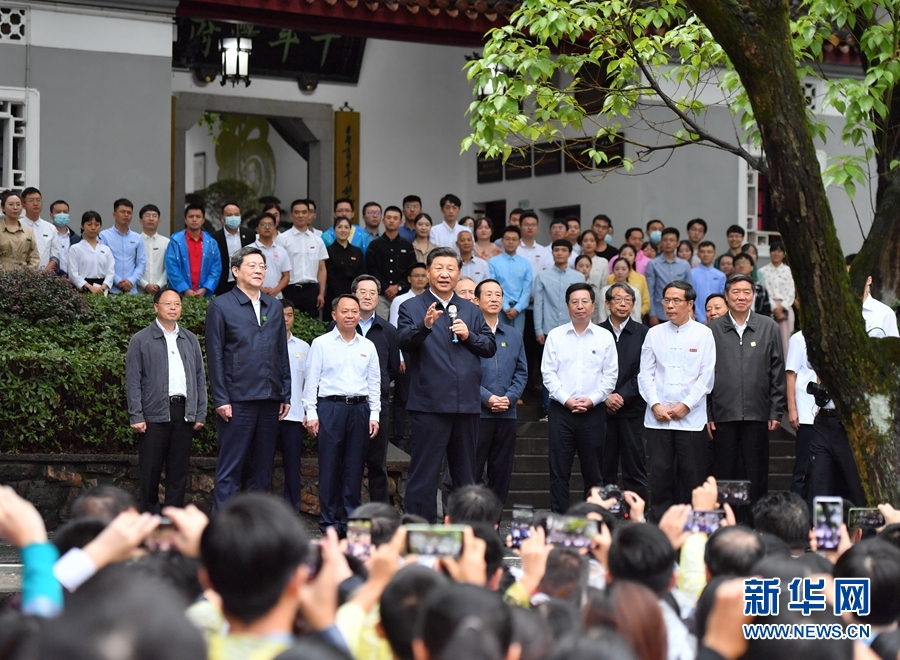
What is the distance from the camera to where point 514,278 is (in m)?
12.6

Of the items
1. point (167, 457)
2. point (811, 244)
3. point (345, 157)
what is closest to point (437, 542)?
point (811, 244)

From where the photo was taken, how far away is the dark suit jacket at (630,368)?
993 cm

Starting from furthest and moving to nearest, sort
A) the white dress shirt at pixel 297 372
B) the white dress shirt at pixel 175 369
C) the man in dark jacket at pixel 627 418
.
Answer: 1. the man in dark jacket at pixel 627 418
2. the white dress shirt at pixel 297 372
3. the white dress shirt at pixel 175 369

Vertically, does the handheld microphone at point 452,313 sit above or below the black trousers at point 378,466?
above

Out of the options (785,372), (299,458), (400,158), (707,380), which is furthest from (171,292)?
(400,158)

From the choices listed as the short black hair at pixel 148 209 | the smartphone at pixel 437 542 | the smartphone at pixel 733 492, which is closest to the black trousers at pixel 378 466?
the smartphone at pixel 733 492

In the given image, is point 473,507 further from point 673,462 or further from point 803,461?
point 803,461

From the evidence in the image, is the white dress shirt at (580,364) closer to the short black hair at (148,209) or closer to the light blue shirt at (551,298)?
the light blue shirt at (551,298)

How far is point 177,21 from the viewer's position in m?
16.5

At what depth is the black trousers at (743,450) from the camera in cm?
938

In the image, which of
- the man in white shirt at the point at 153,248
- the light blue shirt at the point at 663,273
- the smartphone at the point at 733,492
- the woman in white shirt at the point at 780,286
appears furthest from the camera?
the woman in white shirt at the point at 780,286

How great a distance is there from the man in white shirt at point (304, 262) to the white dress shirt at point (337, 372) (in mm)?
3816

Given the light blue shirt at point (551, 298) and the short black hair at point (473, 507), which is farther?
the light blue shirt at point (551, 298)

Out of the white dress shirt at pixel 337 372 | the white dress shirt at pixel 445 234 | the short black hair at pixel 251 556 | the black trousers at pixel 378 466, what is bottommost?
the black trousers at pixel 378 466
